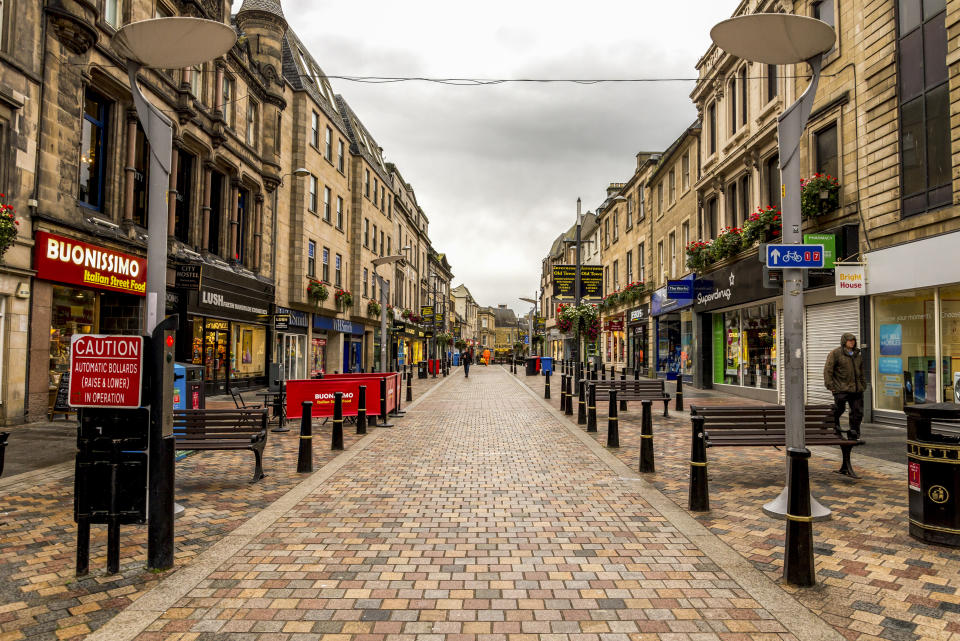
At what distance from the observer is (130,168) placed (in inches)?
576

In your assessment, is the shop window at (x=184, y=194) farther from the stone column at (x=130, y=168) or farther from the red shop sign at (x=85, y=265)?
the red shop sign at (x=85, y=265)

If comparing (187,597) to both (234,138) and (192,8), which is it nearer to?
(192,8)

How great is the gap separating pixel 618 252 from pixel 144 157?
88.5 ft

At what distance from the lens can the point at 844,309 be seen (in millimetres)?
13547

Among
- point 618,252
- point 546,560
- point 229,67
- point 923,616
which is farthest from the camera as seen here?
point 618,252

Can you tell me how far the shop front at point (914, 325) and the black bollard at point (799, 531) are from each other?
863 cm

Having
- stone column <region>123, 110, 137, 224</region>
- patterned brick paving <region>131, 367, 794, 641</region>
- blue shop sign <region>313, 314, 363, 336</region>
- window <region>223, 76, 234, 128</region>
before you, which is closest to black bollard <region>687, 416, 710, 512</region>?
patterned brick paving <region>131, 367, 794, 641</region>

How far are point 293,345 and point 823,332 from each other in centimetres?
2045

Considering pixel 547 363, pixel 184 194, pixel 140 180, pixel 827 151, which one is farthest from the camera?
pixel 547 363

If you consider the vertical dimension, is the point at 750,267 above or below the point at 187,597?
above

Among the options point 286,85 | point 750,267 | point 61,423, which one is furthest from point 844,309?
point 286,85

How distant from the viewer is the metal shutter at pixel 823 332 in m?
13.3

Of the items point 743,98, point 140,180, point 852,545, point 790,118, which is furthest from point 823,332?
point 140,180

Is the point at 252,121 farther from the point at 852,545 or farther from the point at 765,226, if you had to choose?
the point at 852,545
